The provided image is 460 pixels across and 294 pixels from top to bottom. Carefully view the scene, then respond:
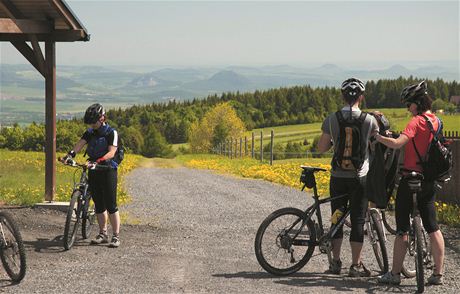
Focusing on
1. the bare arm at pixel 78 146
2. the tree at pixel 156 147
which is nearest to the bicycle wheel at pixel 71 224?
the bare arm at pixel 78 146

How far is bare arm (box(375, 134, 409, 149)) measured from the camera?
684 cm

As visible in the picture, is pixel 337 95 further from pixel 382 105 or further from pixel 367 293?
pixel 367 293

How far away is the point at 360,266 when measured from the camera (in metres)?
7.58

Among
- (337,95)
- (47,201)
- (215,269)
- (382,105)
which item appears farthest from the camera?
(337,95)

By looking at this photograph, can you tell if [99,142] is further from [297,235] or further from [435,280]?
[435,280]

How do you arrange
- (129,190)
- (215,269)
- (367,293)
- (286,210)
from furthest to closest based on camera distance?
1. (129,190)
2. (215,269)
3. (286,210)
4. (367,293)

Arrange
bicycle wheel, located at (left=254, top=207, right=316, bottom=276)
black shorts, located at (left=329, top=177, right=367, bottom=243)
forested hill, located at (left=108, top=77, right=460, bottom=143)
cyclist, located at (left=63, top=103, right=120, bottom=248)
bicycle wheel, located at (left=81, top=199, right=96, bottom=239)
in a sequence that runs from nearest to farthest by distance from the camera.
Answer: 1. black shorts, located at (left=329, top=177, right=367, bottom=243)
2. bicycle wheel, located at (left=254, top=207, right=316, bottom=276)
3. cyclist, located at (left=63, top=103, right=120, bottom=248)
4. bicycle wheel, located at (left=81, top=199, right=96, bottom=239)
5. forested hill, located at (left=108, top=77, right=460, bottom=143)

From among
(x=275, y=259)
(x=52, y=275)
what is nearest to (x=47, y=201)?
(x=52, y=275)

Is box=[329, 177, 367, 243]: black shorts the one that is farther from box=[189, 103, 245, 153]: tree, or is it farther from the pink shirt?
box=[189, 103, 245, 153]: tree

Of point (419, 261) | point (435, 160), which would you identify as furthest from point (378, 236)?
point (435, 160)

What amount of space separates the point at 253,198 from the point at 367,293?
30.2 ft

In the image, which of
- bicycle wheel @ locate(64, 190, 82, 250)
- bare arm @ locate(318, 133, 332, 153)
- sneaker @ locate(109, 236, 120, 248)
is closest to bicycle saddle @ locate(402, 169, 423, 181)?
bare arm @ locate(318, 133, 332, 153)

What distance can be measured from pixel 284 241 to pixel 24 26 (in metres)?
6.91

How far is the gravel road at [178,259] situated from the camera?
7293 mm
